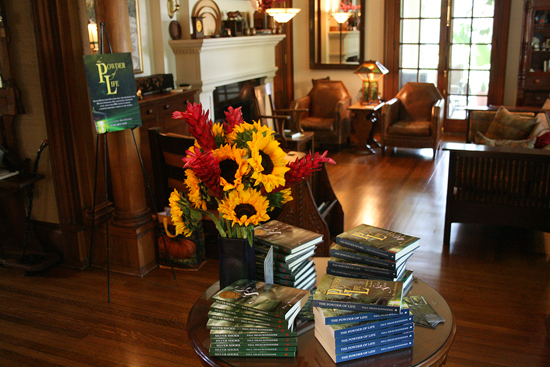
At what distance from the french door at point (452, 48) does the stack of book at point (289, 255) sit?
6.48 metres

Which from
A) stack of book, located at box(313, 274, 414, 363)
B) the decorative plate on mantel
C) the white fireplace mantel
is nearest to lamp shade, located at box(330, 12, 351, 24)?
the white fireplace mantel

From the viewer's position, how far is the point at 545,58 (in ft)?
23.2

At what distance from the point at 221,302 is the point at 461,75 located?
7024 millimetres

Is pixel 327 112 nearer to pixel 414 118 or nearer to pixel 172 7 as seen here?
pixel 414 118

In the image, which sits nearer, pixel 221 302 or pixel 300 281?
pixel 221 302

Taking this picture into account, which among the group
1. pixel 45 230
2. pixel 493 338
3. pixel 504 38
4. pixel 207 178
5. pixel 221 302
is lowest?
pixel 493 338

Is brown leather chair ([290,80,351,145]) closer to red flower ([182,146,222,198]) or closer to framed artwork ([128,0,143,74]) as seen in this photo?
framed artwork ([128,0,143,74])

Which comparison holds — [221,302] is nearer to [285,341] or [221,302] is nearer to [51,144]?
[285,341]

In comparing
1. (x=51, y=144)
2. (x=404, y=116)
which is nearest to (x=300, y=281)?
(x=51, y=144)

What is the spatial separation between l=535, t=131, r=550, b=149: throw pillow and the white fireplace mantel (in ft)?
11.3

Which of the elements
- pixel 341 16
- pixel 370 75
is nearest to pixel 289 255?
pixel 370 75

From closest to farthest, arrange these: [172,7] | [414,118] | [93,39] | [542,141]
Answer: [542,141] < [93,39] < [172,7] < [414,118]

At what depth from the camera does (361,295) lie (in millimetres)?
1584

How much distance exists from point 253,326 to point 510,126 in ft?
14.1
